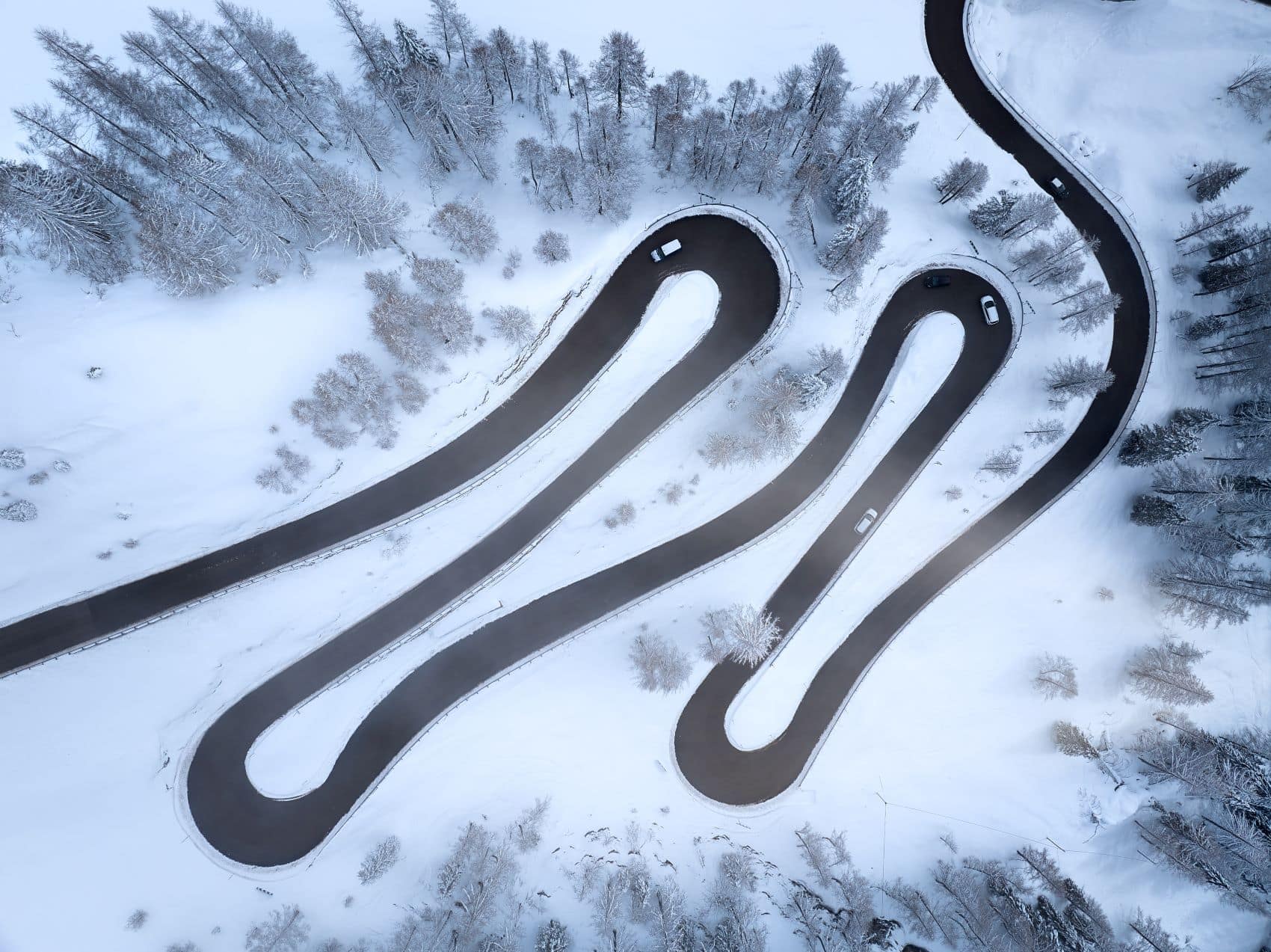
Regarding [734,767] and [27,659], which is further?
[734,767]

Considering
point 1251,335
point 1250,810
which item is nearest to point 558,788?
point 1250,810

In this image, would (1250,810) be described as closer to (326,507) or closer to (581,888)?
(581,888)

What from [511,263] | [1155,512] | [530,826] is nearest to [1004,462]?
[1155,512]

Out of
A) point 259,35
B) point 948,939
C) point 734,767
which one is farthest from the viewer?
point 734,767

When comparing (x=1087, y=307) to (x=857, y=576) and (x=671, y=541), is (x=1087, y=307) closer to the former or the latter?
(x=857, y=576)

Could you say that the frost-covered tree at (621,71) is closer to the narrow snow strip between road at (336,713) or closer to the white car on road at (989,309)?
the narrow snow strip between road at (336,713)
